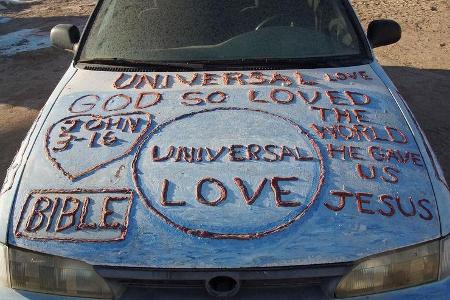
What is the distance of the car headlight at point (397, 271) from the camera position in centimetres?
210

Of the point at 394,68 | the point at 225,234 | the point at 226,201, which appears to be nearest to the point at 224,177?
the point at 226,201

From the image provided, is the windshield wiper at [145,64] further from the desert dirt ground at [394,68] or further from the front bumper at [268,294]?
the desert dirt ground at [394,68]

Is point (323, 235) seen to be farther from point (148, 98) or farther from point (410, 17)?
point (410, 17)

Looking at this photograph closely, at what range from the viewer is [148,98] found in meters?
2.95

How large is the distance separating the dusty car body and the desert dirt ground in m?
2.36

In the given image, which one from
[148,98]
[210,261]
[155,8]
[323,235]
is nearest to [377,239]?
[323,235]

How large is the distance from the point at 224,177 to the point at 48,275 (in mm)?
786

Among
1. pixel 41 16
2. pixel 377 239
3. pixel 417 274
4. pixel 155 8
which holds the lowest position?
pixel 41 16

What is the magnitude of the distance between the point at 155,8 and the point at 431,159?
1976mm

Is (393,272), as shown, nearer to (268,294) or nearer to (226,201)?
(268,294)

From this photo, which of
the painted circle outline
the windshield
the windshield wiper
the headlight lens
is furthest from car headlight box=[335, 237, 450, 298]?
the windshield wiper

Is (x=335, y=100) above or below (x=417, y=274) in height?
above

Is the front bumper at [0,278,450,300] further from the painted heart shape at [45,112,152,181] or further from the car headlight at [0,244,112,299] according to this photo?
the painted heart shape at [45,112,152,181]

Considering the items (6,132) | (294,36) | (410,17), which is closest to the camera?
(294,36)
